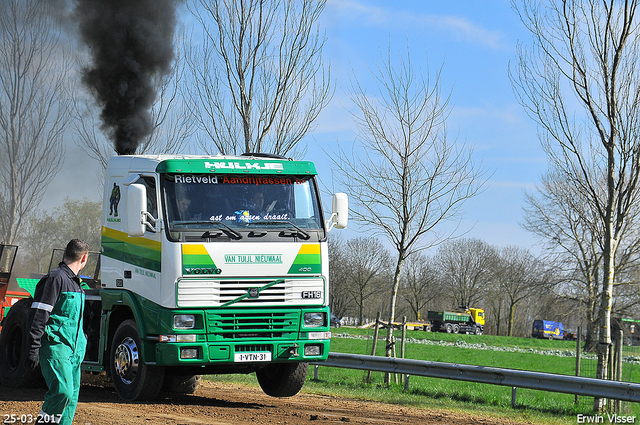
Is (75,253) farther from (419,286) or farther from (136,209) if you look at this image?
(419,286)

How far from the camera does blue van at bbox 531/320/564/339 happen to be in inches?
3098

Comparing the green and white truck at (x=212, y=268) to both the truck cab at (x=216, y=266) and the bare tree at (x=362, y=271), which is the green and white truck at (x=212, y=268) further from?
the bare tree at (x=362, y=271)

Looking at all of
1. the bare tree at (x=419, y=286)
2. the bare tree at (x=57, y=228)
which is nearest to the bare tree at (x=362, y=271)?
the bare tree at (x=419, y=286)

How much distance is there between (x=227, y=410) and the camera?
8805 mm

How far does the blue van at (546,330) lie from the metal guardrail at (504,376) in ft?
232

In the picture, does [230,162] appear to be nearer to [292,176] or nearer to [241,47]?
[292,176]

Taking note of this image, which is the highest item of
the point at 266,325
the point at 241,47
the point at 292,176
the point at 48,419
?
the point at 241,47

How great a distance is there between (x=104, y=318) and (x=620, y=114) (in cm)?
893

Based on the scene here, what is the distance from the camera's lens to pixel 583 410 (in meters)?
10.8

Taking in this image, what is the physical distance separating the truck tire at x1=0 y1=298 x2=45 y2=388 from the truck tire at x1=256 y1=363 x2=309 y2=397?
3.47 m

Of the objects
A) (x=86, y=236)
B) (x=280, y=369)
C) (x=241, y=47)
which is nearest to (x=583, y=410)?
(x=280, y=369)

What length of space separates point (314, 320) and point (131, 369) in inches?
101

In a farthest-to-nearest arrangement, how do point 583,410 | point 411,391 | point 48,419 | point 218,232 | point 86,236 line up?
point 86,236 < point 411,391 < point 583,410 < point 218,232 < point 48,419

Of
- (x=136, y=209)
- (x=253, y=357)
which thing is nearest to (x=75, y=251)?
(x=136, y=209)
